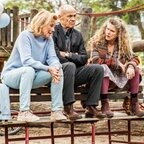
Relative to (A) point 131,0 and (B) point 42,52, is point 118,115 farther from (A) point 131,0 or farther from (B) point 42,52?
(A) point 131,0

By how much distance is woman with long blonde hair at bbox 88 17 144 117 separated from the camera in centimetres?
561

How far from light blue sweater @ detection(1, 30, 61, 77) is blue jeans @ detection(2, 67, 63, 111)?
81 millimetres

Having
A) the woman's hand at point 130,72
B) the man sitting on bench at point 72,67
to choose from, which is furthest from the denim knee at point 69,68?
the woman's hand at point 130,72

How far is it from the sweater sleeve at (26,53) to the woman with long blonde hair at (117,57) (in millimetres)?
850

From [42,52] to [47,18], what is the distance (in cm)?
38

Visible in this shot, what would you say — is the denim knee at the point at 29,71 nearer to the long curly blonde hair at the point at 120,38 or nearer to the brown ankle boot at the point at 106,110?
the brown ankle boot at the point at 106,110

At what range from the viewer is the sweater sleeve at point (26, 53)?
4.94 metres

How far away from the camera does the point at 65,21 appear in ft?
17.8

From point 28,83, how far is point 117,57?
4.20 ft

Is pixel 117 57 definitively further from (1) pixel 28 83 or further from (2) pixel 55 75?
(1) pixel 28 83

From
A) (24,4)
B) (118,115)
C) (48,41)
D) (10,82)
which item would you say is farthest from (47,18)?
(24,4)

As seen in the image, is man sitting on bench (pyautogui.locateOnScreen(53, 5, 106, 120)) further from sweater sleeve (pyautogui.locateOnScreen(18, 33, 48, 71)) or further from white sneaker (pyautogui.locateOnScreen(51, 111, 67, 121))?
sweater sleeve (pyautogui.locateOnScreen(18, 33, 48, 71))

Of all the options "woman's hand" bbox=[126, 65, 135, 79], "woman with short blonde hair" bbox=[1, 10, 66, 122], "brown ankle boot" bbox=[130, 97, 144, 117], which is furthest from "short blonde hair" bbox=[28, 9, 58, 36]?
"brown ankle boot" bbox=[130, 97, 144, 117]

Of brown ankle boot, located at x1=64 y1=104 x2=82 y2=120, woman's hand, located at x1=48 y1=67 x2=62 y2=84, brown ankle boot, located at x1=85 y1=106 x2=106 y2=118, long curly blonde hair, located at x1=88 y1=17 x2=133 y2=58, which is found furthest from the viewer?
long curly blonde hair, located at x1=88 y1=17 x2=133 y2=58
